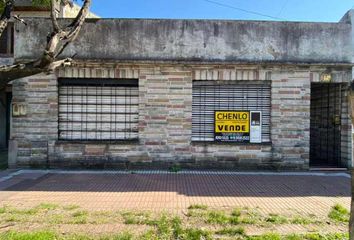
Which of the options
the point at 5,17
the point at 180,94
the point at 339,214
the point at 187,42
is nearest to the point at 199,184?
the point at 180,94

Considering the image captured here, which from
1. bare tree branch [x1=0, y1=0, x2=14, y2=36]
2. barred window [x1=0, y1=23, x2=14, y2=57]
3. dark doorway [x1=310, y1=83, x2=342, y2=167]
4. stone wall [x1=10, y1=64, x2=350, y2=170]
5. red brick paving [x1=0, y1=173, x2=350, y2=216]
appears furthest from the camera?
barred window [x1=0, y1=23, x2=14, y2=57]

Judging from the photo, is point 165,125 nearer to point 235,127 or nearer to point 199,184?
point 235,127

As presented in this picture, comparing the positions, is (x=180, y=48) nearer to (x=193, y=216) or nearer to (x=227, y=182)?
(x=227, y=182)

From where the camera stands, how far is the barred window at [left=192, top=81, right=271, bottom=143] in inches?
412

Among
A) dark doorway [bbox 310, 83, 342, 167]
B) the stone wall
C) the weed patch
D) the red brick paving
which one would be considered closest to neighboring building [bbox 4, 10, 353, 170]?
the stone wall

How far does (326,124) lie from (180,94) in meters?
5.21

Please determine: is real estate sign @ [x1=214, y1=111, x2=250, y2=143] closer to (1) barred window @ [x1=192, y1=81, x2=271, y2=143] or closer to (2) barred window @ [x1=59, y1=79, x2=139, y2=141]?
(1) barred window @ [x1=192, y1=81, x2=271, y2=143]

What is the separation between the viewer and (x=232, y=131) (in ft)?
34.4

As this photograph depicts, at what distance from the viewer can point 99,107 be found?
1051cm

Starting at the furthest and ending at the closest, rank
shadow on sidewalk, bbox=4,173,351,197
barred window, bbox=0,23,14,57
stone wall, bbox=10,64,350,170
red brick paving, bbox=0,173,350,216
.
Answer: barred window, bbox=0,23,14,57 → stone wall, bbox=10,64,350,170 → shadow on sidewalk, bbox=4,173,351,197 → red brick paving, bbox=0,173,350,216

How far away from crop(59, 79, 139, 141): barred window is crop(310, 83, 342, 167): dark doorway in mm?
6126

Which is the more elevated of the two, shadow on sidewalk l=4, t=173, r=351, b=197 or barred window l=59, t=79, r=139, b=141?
barred window l=59, t=79, r=139, b=141

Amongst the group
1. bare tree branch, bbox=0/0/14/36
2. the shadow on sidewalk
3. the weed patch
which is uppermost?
bare tree branch, bbox=0/0/14/36

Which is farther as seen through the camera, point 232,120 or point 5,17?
point 232,120
